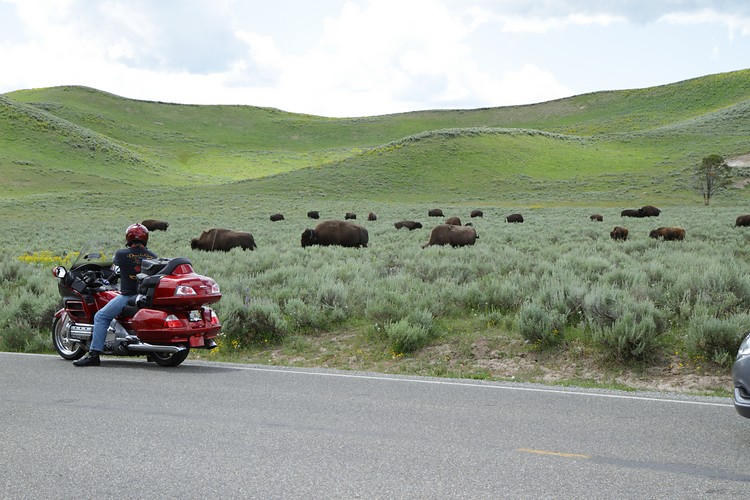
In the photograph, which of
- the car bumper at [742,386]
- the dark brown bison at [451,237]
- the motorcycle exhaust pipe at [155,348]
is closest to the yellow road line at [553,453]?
the car bumper at [742,386]

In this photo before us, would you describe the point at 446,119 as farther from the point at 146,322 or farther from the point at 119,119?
the point at 146,322

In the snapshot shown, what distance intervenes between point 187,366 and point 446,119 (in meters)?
182

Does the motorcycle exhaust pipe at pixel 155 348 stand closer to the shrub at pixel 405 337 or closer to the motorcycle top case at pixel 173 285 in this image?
the motorcycle top case at pixel 173 285

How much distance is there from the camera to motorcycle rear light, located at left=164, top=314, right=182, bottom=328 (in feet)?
30.9

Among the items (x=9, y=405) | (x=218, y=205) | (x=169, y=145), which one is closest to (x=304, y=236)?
(x=9, y=405)

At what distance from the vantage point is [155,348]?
945 cm

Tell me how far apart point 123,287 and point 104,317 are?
0.45 metres

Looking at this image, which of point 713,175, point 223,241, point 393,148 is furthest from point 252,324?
point 393,148

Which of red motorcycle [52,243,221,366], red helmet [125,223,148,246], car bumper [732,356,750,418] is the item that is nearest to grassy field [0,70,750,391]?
red motorcycle [52,243,221,366]

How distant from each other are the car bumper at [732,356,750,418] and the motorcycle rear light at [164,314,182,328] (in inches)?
253

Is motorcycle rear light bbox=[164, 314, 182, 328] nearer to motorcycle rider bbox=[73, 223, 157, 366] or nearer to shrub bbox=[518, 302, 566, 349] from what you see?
motorcycle rider bbox=[73, 223, 157, 366]

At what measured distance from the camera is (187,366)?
9984mm

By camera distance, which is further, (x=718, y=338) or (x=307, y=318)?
(x=307, y=318)

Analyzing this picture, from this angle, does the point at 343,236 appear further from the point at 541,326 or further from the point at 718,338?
the point at 718,338
